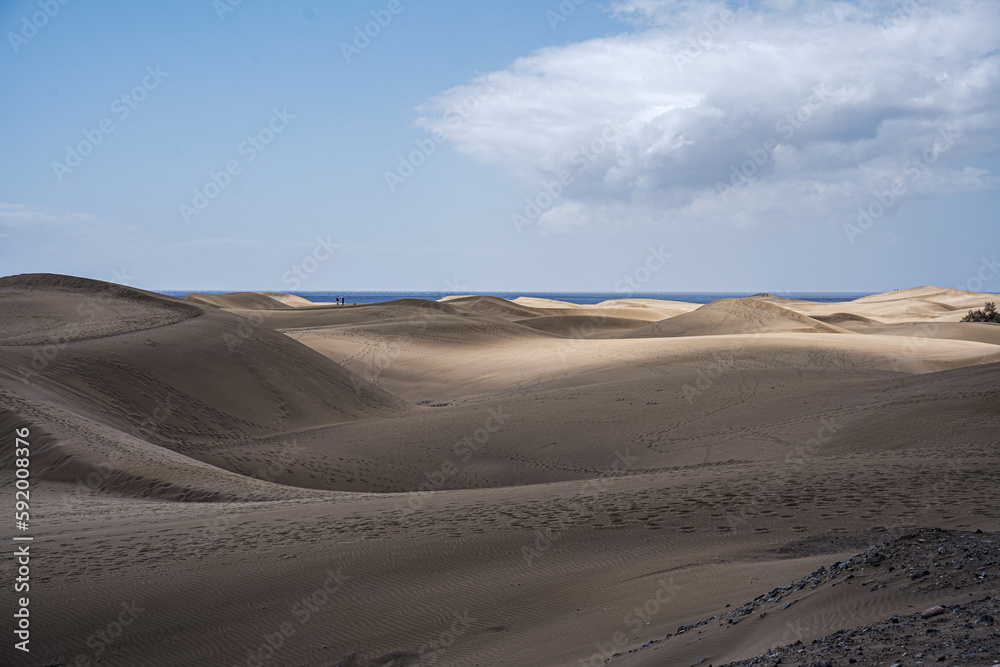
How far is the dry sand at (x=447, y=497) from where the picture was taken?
5.75 metres

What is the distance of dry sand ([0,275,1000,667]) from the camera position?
18.9 feet

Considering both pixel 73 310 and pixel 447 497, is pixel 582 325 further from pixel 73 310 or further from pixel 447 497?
pixel 447 497

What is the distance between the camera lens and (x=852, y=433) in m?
12.8

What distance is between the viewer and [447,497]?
1009cm

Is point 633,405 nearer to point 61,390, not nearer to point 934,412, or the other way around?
point 934,412

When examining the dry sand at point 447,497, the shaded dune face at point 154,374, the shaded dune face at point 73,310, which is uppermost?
the shaded dune face at point 73,310

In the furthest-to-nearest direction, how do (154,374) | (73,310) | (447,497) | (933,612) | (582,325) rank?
1. (582,325)
2. (73,310)
3. (154,374)
4. (447,497)
5. (933,612)

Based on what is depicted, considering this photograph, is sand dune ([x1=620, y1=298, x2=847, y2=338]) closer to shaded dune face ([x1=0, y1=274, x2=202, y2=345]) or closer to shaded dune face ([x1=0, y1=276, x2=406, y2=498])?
shaded dune face ([x1=0, y1=276, x2=406, y2=498])

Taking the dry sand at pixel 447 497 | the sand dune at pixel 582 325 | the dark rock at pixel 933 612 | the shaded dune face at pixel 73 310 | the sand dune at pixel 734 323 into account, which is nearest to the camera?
the dark rock at pixel 933 612

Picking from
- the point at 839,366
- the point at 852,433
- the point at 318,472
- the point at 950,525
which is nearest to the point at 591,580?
the point at 950,525

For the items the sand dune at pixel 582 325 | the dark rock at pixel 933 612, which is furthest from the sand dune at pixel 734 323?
the dark rock at pixel 933 612

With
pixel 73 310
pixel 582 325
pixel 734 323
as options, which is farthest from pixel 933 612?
pixel 582 325

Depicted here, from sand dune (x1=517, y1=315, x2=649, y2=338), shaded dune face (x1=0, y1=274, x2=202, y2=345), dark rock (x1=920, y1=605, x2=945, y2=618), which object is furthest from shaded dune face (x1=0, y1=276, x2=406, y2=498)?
sand dune (x1=517, y1=315, x2=649, y2=338)

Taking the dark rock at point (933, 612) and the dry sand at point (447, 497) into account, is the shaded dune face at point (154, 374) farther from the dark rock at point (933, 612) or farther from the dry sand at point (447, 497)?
the dark rock at point (933, 612)
